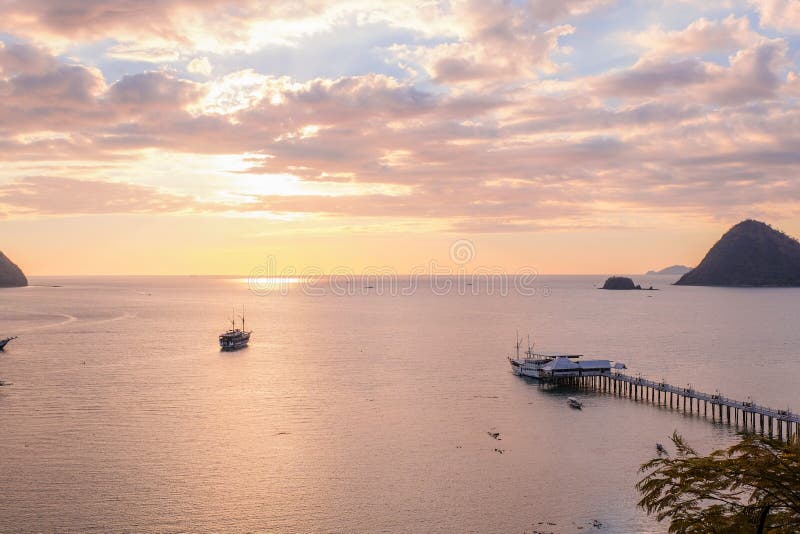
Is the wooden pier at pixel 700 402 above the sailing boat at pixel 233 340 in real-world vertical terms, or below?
below

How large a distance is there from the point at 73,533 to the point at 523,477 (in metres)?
34.6

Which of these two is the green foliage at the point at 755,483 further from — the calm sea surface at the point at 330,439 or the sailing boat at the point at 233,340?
the sailing boat at the point at 233,340

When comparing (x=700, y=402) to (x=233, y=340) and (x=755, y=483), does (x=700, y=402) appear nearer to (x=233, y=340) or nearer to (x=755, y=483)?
(x=755, y=483)

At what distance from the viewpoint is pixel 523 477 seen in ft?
182

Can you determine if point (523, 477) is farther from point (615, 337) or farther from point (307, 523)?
point (615, 337)

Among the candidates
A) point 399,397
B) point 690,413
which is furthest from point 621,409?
point 399,397

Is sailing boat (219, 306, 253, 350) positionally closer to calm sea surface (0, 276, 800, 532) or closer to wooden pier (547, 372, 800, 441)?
calm sea surface (0, 276, 800, 532)

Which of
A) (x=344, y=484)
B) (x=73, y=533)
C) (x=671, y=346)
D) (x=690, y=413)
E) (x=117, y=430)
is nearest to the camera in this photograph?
(x=73, y=533)

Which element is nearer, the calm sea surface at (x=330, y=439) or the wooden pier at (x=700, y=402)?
the calm sea surface at (x=330, y=439)

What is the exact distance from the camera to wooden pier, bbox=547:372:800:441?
69.4 m

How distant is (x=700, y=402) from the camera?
3526 inches

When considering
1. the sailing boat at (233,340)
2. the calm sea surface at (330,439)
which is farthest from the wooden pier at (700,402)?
the sailing boat at (233,340)

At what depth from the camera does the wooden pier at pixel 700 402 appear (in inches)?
2734

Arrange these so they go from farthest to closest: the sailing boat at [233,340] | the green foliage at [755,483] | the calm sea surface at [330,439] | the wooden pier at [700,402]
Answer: the sailing boat at [233,340]
the wooden pier at [700,402]
the calm sea surface at [330,439]
the green foliage at [755,483]
